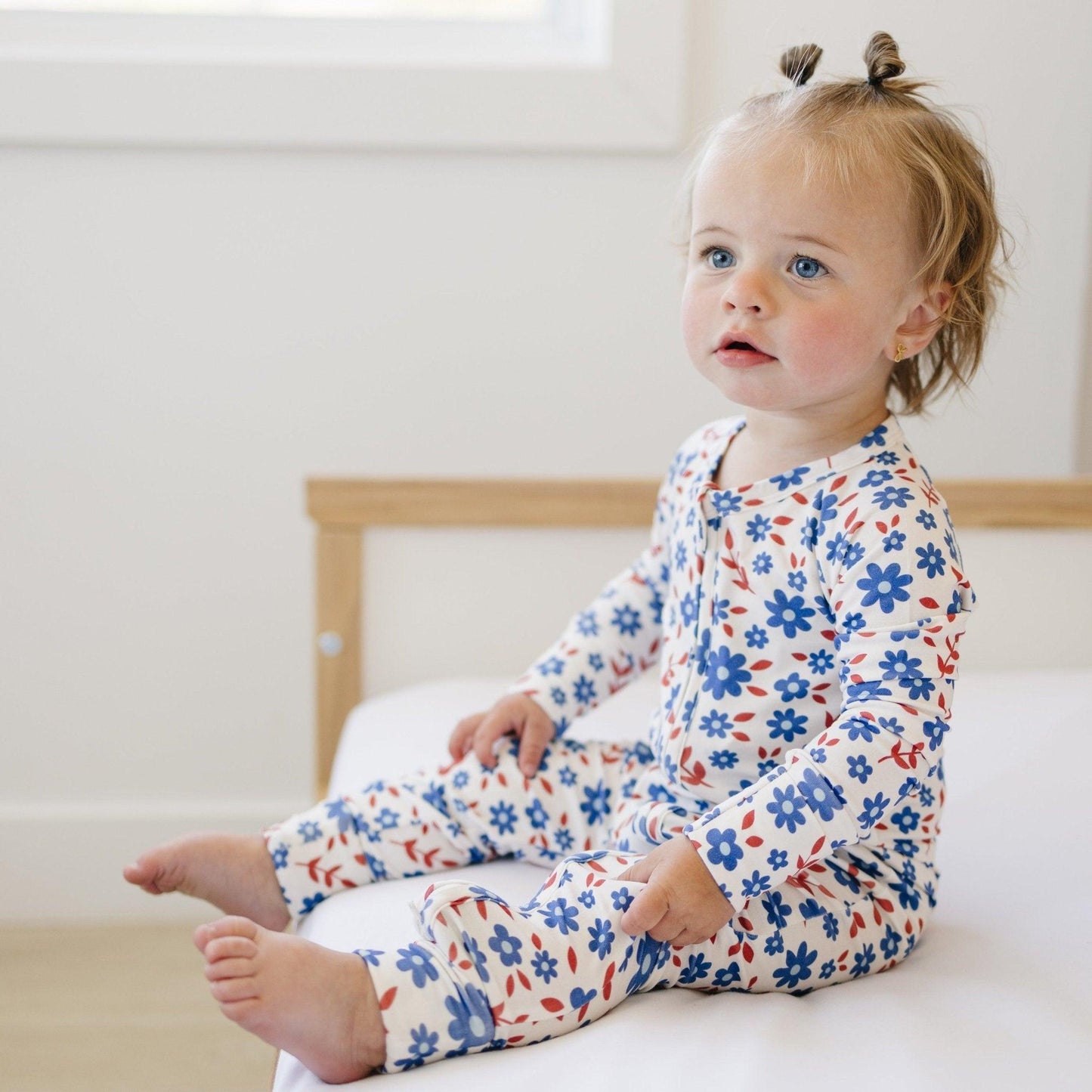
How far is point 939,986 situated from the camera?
0.77 meters

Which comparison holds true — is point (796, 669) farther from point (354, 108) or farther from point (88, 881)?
point (88, 881)

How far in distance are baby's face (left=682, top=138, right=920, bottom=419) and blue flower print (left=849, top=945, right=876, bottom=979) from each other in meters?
0.35

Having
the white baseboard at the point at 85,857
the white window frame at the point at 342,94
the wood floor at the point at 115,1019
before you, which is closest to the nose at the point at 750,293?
the white window frame at the point at 342,94

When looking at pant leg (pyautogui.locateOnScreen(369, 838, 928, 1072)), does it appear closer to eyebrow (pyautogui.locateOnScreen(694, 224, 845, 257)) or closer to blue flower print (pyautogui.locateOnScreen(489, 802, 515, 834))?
blue flower print (pyautogui.locateOnScreen(489, 802, 515, 834))

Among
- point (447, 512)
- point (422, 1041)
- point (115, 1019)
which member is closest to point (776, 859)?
point (422, 1041)

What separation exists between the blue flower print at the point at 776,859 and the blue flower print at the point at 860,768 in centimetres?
6

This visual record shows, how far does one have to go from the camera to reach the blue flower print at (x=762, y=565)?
883mm

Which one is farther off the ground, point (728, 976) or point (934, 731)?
point (934, 731)

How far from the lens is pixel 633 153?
1.57 meters

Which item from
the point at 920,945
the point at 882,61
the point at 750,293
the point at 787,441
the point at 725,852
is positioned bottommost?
the point at 920,945

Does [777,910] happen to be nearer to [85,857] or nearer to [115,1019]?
[115,1019]

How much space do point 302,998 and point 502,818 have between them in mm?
299

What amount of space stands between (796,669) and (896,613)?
0.10 metres

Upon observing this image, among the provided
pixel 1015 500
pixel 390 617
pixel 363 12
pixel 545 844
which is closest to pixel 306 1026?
pixel 545 844
